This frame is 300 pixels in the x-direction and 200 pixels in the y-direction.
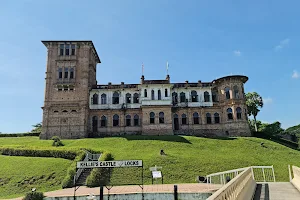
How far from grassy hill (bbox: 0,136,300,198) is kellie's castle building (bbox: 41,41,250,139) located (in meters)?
5.87

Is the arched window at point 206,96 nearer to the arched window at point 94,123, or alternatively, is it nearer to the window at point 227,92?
the window at point 227,92

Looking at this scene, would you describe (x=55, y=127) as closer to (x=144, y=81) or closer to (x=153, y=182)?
(x=144, y=81)

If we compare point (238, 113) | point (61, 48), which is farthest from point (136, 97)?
point (238, 113)

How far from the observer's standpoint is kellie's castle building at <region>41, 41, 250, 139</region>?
4416 centimetres

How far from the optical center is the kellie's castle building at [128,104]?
44.2 m

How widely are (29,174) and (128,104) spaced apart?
2619cm

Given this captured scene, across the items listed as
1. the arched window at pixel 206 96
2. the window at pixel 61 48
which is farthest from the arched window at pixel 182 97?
the window at pixel 61 48

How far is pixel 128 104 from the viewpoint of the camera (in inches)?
1905

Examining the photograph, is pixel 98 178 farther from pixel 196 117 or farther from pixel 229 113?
pixel 229 113

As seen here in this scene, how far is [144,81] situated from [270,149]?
82.2 feet

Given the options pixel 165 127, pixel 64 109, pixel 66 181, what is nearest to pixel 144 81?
pixel 165 127

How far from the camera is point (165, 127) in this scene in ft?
144

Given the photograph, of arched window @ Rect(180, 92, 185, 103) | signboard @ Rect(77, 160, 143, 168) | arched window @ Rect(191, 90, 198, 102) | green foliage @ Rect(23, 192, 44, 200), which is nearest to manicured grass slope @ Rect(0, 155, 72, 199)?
green foliage @ Rect(23, 192, 44, 200)

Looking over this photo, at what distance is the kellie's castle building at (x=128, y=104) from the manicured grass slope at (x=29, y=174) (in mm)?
15176
